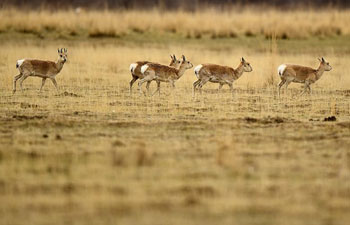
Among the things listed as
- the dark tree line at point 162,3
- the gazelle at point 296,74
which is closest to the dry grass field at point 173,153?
the gazelle at point 296,74

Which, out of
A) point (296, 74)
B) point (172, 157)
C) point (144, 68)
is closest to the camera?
point (172, 157)

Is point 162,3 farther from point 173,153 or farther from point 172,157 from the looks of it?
point 172,157

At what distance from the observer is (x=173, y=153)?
36.0 feet

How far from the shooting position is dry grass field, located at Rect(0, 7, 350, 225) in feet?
26.7

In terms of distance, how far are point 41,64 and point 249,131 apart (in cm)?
669

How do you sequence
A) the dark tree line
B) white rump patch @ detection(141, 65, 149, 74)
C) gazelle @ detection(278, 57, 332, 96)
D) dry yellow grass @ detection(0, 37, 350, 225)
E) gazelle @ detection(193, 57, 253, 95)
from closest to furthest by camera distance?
1. dry yellow grass @ detection(0, 37, 350, 225)
2. white rump patch @ detection(141, 65, 149, 74)
3. gazelle @ detection(193, 57, 253, 95)
4. gazelle @ detection(278, 57, 332, 96)
5. the dark tree line

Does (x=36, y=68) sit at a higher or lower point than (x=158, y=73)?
higher

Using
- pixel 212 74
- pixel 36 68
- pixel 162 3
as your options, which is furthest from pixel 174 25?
pixel 162 3

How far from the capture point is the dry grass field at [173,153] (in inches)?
320

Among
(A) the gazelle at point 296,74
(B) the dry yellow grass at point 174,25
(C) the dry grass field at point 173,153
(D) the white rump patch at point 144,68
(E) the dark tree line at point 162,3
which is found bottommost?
(C) the dry grass field at point 173,153

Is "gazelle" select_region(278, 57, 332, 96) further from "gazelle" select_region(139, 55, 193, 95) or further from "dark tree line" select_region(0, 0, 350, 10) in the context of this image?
"dark tree line" select_region(0, 0, 350, 10)

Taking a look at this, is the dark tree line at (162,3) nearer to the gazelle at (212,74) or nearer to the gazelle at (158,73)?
the gazelle at (158,73)

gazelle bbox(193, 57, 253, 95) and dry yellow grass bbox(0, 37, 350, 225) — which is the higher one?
gazelle bbox(193, 57, 253, 95)

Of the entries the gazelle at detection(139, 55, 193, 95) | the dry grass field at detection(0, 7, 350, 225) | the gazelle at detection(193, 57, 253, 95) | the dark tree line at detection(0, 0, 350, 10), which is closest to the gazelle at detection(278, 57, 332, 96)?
the dry grass field at detection(0, 7, 350, 225)
